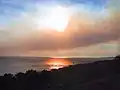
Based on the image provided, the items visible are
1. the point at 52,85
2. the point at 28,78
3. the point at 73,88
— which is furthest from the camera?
the point at 28,78

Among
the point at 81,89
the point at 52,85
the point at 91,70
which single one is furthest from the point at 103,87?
the point at 91,70

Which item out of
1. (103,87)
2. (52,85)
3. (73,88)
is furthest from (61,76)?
(103,87)

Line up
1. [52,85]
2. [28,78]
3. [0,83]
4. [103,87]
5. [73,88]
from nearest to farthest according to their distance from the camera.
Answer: [103,87], [73,88], [52,85], [0,83], [28,78]

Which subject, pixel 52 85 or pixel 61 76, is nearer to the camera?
pixel 52 85

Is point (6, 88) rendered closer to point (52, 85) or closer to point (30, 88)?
point (30, 88)

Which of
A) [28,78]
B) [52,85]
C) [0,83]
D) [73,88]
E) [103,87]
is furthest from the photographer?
[28,78]

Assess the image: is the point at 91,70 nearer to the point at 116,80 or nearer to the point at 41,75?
the point at 41,75
